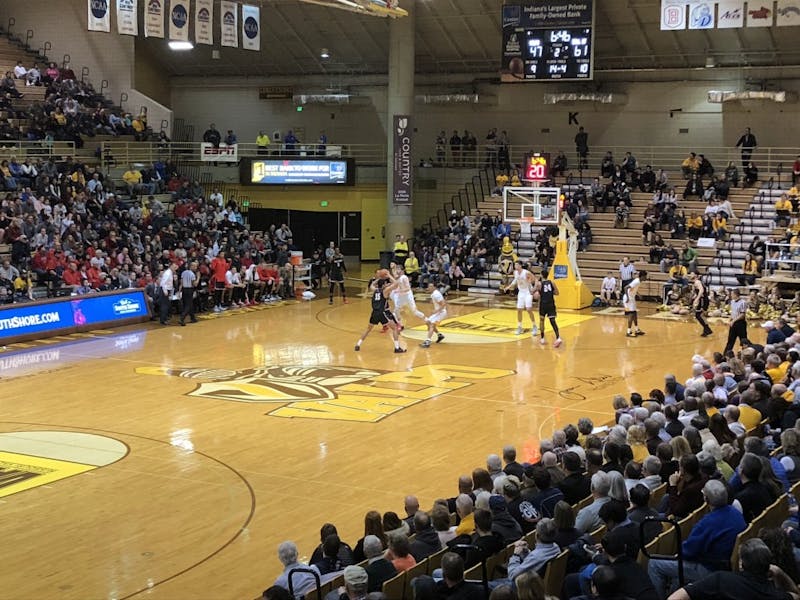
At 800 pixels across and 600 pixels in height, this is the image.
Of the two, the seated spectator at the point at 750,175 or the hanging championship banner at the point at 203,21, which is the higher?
the hanging championship banner at the point at 203,21

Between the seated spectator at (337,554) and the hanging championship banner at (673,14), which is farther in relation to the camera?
the hanging championship banner at (673,14)

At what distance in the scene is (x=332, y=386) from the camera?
18.6m

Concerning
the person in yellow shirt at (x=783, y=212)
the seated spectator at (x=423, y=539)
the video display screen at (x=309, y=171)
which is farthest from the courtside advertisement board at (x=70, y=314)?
the person in yellow shirt at (x=783, y=212)

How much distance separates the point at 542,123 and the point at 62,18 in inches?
720

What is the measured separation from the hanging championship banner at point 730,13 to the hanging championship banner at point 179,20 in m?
14.4

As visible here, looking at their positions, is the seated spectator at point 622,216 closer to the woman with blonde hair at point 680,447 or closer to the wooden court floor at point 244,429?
the wooden court floor at point 244,429

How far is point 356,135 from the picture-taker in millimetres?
43250

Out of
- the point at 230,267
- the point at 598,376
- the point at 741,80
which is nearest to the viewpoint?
the point at 598,376

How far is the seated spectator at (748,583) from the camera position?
612cm

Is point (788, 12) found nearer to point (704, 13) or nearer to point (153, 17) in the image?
point (704, 13)

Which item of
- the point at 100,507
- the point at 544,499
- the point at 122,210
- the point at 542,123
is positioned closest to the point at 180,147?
the point at 122,210

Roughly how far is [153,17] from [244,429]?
15.2 meters

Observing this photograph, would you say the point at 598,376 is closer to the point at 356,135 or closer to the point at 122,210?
the point at 122,210

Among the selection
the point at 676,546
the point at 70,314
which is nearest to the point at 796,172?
the point at 70,314
